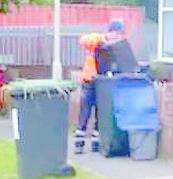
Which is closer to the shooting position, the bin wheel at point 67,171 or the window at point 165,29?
the bin wheel at point 67,171

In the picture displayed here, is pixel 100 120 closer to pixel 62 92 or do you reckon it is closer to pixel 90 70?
pixel 90 70

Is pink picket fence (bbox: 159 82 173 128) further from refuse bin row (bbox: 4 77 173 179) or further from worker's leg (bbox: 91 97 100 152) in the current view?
worker's leg (bbox: 91 97 100 152)

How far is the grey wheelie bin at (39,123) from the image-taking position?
34.1ft

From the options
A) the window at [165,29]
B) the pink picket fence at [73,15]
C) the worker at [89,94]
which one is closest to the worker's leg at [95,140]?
the worker at [89,94]

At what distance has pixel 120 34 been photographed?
44.4 ft

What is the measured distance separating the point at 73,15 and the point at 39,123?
461 inches

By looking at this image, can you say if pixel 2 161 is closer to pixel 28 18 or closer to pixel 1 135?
pixel 1 135

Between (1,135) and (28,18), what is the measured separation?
6925 mm

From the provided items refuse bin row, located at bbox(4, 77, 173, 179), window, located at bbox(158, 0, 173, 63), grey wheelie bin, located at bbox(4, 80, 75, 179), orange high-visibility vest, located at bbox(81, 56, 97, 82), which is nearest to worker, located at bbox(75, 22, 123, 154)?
orange high-visibility vest, located at bbox(81, 56, 97, 82)

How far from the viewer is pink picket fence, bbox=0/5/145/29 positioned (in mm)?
21625

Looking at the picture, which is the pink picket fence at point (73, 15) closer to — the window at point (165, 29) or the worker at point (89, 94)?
the window at point (165, 29)

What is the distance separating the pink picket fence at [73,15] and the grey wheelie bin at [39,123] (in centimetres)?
1116

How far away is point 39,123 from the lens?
10414mm

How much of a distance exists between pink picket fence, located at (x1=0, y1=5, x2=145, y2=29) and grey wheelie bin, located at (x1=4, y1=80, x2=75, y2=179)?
11165 millimetres
